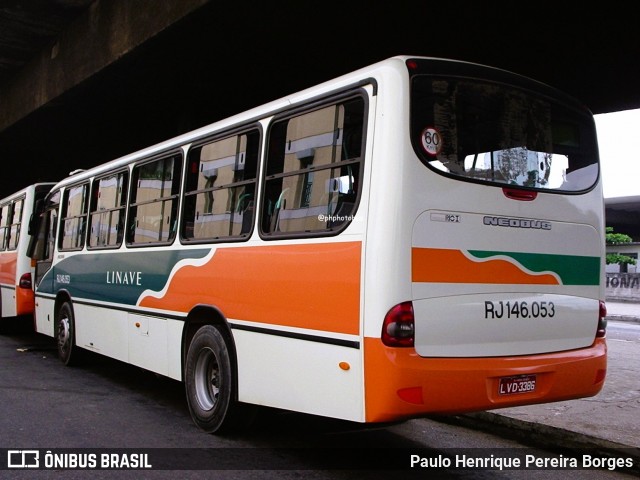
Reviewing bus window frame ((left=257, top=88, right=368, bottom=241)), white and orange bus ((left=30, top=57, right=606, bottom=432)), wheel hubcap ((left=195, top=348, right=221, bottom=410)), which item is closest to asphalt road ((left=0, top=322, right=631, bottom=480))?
wheel hubcap ((left=195, top=348, right=221, bottom=410))

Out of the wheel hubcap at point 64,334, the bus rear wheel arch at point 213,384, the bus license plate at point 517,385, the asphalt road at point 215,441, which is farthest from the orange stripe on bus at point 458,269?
the wheel hubcap at point 64,334

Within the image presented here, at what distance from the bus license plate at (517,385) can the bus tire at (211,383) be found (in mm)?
2246

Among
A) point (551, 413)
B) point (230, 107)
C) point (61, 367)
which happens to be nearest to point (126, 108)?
point (230, 107)

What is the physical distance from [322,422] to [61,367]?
4811 millimetres

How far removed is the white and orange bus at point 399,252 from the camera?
4410 millimetres

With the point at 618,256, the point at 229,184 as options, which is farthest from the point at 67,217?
the point at 618,256

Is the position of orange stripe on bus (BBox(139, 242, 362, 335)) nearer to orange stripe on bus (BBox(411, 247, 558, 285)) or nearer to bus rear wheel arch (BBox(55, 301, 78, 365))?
orange stripe on bus (BBox(411, 247, 558, 285))

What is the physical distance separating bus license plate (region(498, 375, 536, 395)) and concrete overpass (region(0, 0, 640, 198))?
4784 mm

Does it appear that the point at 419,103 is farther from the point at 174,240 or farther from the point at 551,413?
the point at 551,413

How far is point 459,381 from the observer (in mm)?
4461

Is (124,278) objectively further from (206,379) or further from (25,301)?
(25,301)

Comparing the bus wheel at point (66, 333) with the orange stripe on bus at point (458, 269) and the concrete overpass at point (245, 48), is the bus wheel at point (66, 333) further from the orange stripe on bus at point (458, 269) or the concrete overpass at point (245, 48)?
the orange stripe on bus at point (458, 269)

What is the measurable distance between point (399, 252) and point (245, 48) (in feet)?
21.4

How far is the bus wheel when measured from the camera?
9602 millimetres
